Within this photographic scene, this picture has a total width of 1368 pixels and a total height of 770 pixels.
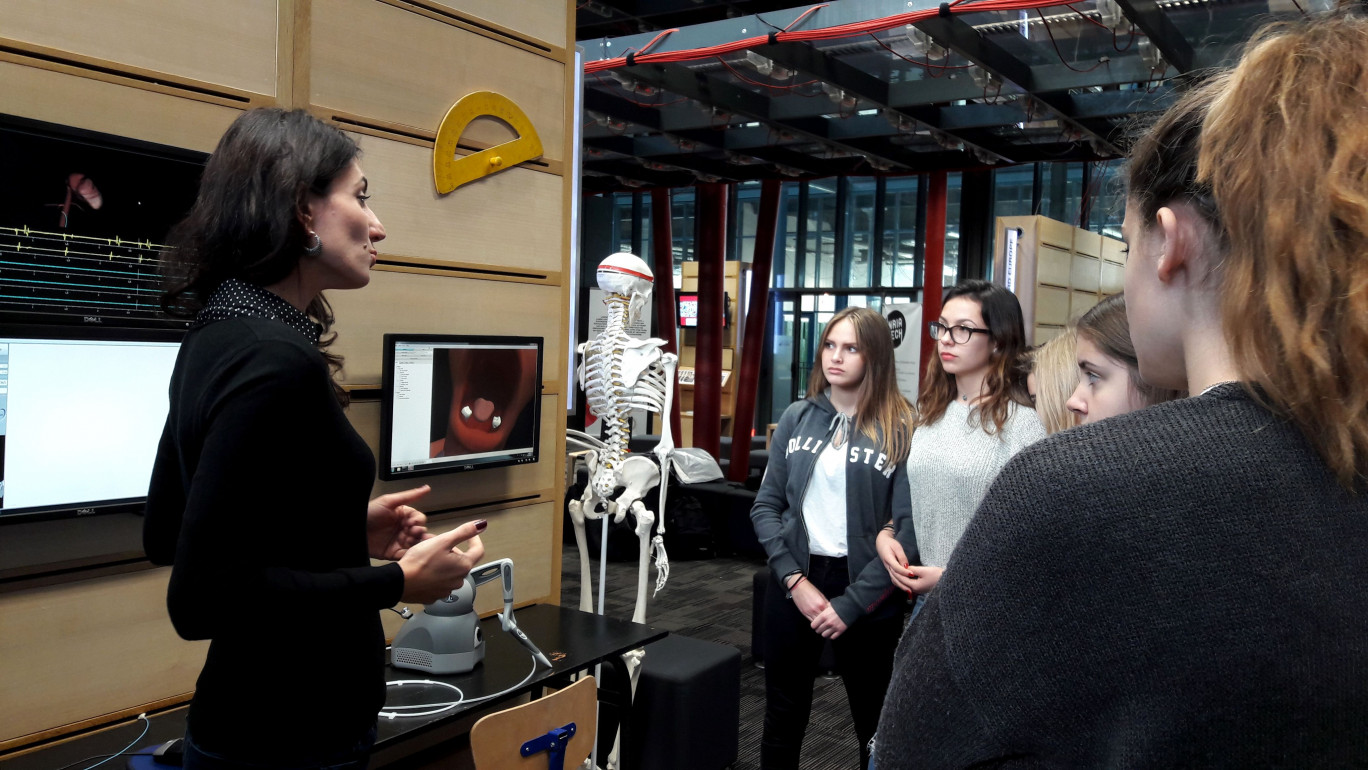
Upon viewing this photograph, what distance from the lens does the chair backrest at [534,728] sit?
74.4 inches

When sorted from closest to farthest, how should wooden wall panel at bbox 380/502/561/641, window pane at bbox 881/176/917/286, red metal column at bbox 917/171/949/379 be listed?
1. wooden wall panel at bbox 380/502/561/641
2. red metal column at bbox 917/171/949/379
3. window pane at bbox 881/176/917/286

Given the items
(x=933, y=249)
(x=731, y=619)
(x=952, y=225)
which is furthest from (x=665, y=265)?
(x=731, y=619)

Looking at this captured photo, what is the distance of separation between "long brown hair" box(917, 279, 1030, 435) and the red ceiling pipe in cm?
556

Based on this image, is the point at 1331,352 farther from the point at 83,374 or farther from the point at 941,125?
the point at 941,125

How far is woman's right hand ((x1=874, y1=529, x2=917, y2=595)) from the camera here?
252 cm

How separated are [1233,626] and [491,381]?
2.49m

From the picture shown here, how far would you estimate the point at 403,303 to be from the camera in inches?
107

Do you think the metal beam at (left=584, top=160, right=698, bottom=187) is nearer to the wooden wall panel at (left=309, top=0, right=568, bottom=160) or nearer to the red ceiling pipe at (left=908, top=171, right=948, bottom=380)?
the red ceiling pipe at (left=908, top=171, right=948, bottom=380)

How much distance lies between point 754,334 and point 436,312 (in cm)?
641

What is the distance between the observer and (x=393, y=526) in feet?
5.10

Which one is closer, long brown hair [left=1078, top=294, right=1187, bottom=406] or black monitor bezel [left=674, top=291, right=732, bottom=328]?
long brown hair [left=1078, top=294, right=1187, bottom=406]

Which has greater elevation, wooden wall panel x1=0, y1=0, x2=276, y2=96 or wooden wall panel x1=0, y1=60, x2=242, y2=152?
wooden wall panel x1=0, y1=0, x2=276, y2=96

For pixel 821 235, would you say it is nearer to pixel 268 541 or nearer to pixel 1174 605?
pixel 268 541

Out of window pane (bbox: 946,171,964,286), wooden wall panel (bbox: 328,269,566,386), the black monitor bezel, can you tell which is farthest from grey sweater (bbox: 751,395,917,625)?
window pane (bbox: 946,171,964,286)
